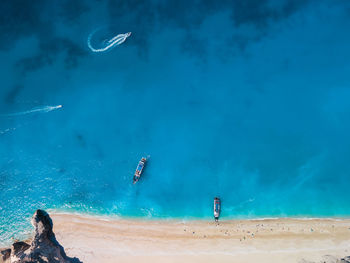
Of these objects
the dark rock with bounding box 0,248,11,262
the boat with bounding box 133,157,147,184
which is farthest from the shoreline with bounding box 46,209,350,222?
the dark rock with bounding box 0,248,11,262

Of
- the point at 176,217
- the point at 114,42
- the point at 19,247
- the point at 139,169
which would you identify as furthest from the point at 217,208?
the point at 114,42

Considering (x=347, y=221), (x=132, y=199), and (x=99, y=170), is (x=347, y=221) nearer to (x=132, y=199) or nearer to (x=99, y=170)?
(x=132, y=199)

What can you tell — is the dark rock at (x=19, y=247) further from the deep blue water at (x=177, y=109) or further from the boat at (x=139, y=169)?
the boat at (x=139, y=169)

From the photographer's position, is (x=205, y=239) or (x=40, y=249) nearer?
(x=40, y=249)

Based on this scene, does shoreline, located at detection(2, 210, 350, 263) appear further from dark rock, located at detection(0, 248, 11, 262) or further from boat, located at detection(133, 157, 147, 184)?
dark rock, located at detection(0, 248, 11, 262)

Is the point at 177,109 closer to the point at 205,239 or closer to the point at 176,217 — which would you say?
the point at 176,217

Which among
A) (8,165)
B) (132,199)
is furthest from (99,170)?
(8,165)
